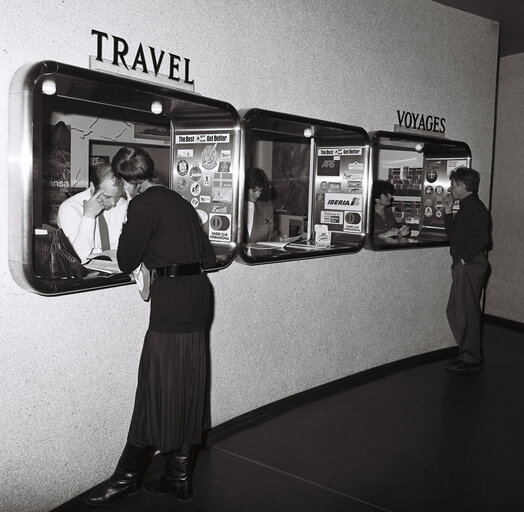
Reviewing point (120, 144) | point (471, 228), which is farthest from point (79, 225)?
point (471, 228)

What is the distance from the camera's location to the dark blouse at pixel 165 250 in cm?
280

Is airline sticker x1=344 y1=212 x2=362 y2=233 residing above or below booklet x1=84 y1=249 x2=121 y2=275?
above

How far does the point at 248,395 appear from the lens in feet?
13.1

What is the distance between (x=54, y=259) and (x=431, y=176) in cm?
394

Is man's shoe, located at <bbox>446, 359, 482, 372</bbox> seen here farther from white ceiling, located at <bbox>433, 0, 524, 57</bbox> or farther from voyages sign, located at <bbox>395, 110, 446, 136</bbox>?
white ceiling, located at <bbox>433, 0, 524, 57</bbox>

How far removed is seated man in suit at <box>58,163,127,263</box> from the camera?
3092 mm

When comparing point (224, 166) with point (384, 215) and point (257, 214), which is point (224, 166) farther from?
point (384, 215)

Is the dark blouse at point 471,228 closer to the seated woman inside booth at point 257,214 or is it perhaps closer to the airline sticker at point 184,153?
the seated woman inside booth at point 257,214

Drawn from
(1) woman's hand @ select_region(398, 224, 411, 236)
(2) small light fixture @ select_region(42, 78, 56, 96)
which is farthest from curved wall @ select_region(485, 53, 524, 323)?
(2) small light fixture @ select_region(42, 78, 56, 96)

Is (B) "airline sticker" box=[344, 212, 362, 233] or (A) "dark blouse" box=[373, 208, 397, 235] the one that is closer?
(B) "airline sticker" box=[344, 212, 362, 233]

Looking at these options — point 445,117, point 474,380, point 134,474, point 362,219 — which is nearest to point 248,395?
point 134,474

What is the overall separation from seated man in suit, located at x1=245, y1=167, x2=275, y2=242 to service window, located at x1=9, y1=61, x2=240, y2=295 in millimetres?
907

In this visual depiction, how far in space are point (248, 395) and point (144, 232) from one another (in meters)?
1.63

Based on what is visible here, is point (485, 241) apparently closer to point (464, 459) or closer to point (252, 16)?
point (464, 459)
